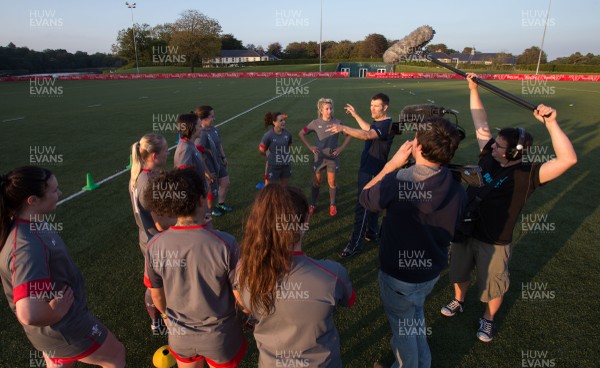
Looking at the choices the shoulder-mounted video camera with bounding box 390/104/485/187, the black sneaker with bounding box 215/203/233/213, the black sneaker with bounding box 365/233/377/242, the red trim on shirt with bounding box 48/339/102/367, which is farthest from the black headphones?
the black sneaker with bounding box 215/203/233/213

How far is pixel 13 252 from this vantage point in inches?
80.0

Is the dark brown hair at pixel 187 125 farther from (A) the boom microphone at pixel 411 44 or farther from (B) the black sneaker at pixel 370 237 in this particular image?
(B) the black sneaker at pixel 370 237

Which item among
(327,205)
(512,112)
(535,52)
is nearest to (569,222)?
(327,205)

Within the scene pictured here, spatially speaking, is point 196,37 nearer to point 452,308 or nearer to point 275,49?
point 275,49

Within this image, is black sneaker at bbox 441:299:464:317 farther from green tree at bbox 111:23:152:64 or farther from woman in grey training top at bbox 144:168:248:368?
green tree at bbox 111:23:152:64

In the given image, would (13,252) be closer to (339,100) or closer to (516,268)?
(516,268)

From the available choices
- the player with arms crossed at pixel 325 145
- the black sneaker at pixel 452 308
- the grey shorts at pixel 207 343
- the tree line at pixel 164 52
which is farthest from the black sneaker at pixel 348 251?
the tree line at pixel 164 52

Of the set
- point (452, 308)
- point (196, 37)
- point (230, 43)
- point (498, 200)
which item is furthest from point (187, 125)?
point (230, 43)

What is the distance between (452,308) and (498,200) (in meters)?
1.58

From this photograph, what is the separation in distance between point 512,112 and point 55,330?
2214 cm

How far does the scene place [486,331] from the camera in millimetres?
3738

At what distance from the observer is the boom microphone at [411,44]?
3.79 meters

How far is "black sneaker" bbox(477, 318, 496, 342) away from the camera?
372 centimetres

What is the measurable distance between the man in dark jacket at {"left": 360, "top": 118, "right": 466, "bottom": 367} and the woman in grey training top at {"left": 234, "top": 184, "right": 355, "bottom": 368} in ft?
2.92
